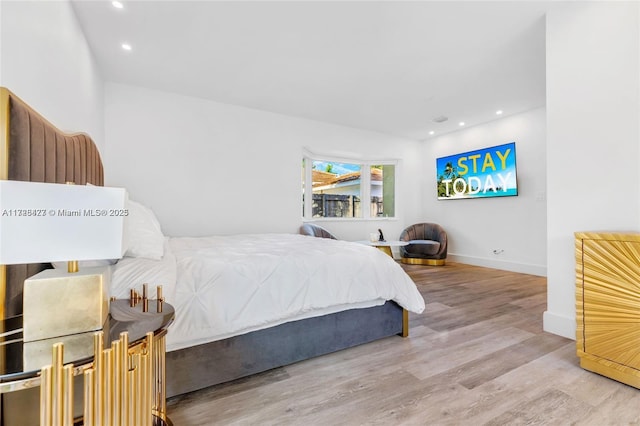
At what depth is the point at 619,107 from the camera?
2043 millimetres

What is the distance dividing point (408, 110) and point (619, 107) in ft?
9.27

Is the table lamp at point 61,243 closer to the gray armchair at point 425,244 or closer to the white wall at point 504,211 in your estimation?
the gray armchair at point 425,244

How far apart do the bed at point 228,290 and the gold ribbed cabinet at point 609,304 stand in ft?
3.42

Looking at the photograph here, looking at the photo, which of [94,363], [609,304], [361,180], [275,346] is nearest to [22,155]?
[94,363]

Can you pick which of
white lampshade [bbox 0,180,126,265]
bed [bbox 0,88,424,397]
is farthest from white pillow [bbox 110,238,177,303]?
white lampshade [bbox 0,180,126,265]

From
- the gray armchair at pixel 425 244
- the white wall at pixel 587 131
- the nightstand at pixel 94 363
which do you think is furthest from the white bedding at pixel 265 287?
the gray armchair at pixel 425 244

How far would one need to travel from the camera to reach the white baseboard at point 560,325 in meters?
2.26

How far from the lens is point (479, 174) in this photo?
5.29m

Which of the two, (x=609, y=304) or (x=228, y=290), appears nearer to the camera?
(x=228, y=290)

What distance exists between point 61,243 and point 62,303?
165 millimetres

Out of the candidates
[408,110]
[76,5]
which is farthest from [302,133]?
[76,5]

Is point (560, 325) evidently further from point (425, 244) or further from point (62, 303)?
point (425, 244)

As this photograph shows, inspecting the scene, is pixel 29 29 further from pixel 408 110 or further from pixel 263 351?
pixel 408 110

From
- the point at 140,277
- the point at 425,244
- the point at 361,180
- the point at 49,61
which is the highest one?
the point at 49,61
